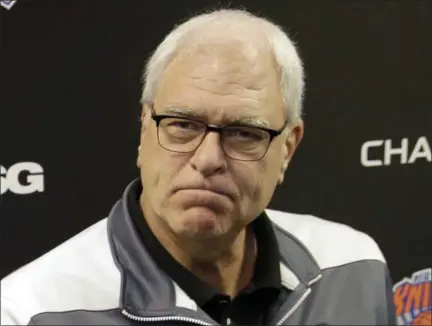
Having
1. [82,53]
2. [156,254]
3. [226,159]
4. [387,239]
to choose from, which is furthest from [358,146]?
[82,53]

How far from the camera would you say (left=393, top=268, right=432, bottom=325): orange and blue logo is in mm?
1584

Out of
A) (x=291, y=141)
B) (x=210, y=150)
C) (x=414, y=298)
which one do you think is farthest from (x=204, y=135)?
(x=414, y=298)

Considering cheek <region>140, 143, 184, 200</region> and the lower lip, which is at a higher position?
cheek <region>140, 143, 184, 200</region>

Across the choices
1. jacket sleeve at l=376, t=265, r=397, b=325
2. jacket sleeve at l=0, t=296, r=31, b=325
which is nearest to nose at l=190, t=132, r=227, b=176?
jacket sleeve at l=0, t=296, r=31, b=325

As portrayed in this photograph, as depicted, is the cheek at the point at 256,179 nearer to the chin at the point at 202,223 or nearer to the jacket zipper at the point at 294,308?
the chin at the point at 202,223

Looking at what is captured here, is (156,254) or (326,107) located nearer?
(156,254)

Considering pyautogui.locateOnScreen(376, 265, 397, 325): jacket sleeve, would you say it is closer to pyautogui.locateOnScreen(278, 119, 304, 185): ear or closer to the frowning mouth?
pyautogui.locateOnScreen(278, 119, 304, 185): ear

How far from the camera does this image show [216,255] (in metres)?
1.34

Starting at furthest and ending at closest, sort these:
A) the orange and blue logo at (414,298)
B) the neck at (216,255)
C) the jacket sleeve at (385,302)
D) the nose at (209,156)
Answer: the orange and blue logo at (414,298) → the jacket sleeve at (385,302) → the neck at (216,255) → the nose at (209,156)

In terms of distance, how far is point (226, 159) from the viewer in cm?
121

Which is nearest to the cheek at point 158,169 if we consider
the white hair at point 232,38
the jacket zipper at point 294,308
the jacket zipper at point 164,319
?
the white hair at point 232,38

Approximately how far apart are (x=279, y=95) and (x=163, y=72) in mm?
217

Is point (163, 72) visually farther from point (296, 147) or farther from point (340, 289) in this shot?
point (340, 289)

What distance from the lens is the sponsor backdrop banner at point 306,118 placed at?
1277 mm
